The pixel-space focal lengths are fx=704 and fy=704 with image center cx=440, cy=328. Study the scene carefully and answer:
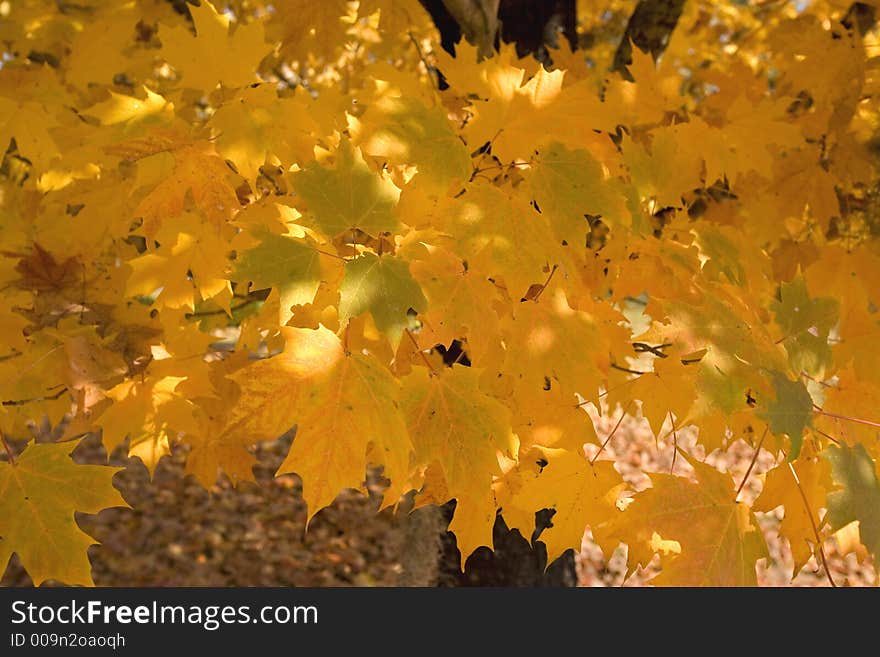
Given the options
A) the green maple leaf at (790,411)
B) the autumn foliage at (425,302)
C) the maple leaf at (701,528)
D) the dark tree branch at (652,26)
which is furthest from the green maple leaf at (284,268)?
the dark tree branch at (652,26)

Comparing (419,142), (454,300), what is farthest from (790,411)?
(419,142)

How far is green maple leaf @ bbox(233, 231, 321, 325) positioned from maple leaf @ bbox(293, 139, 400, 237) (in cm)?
6

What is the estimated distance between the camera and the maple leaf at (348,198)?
1.34 metres

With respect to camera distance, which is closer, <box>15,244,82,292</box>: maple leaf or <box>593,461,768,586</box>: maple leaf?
<box>593,461,768,586</box>: maple leaf

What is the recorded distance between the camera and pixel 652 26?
2910 millimetres

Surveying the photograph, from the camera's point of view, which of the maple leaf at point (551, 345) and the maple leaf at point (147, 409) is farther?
the maple leaf at point (147, 409)

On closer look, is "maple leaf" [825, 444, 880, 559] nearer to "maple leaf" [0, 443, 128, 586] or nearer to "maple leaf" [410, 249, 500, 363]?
"maple leaf" [410, 249, 500, 363]

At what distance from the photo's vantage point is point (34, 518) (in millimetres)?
1480

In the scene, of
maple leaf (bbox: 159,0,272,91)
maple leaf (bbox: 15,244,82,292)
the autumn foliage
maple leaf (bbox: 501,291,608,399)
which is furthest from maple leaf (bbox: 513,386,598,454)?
maple leaf (bbox: 15,244,82,292)

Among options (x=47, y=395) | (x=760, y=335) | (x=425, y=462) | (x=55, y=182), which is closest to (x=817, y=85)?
(x=760, y=335)

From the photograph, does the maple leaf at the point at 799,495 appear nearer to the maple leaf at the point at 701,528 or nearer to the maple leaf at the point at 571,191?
the maple leaf at the point at 701,528

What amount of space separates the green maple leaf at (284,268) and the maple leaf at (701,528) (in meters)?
0.75

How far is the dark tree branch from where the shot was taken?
9.48 feet

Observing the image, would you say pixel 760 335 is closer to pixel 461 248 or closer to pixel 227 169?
pixel 461 248
